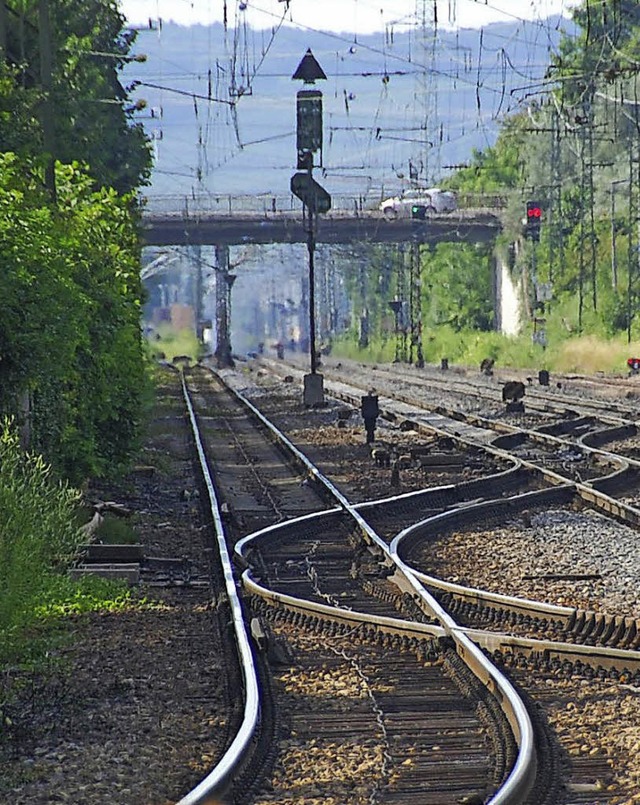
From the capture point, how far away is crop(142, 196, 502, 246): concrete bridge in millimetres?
94750

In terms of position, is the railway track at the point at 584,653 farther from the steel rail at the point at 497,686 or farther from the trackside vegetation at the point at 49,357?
the trackside vegetation at the point at 49,357

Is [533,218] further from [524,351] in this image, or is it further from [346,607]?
[346,607]

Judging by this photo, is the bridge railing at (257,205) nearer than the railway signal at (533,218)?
No

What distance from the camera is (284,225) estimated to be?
95000 millimetres

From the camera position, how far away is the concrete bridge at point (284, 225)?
94.8 m

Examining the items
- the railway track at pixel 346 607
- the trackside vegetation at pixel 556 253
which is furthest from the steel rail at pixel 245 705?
the trackside vegetation at pixel 556 253

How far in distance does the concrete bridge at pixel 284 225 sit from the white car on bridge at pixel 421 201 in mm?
550

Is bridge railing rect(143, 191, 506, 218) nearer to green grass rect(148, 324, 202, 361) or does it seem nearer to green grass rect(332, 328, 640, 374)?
green grass rect(332, 328, 640, 374)

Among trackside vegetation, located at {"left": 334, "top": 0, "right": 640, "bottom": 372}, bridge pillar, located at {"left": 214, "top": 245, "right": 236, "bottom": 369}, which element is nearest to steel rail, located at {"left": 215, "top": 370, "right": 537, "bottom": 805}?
trackside vegetation, located at {"left": 334, "top": 0, "right": 640, "bottom": 372}

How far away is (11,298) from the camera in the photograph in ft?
45.8

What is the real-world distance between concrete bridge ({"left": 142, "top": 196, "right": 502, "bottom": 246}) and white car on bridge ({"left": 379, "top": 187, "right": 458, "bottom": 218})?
550 mm

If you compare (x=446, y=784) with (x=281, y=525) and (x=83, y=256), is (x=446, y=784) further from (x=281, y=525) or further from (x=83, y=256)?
(x=83, y=256)

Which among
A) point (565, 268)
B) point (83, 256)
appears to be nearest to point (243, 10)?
point (83, 256)

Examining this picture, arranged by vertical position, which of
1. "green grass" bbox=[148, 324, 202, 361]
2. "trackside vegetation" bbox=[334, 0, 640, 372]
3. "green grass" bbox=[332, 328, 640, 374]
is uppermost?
"trackside vegetation" bbox=[334, 0, 640, 372]
